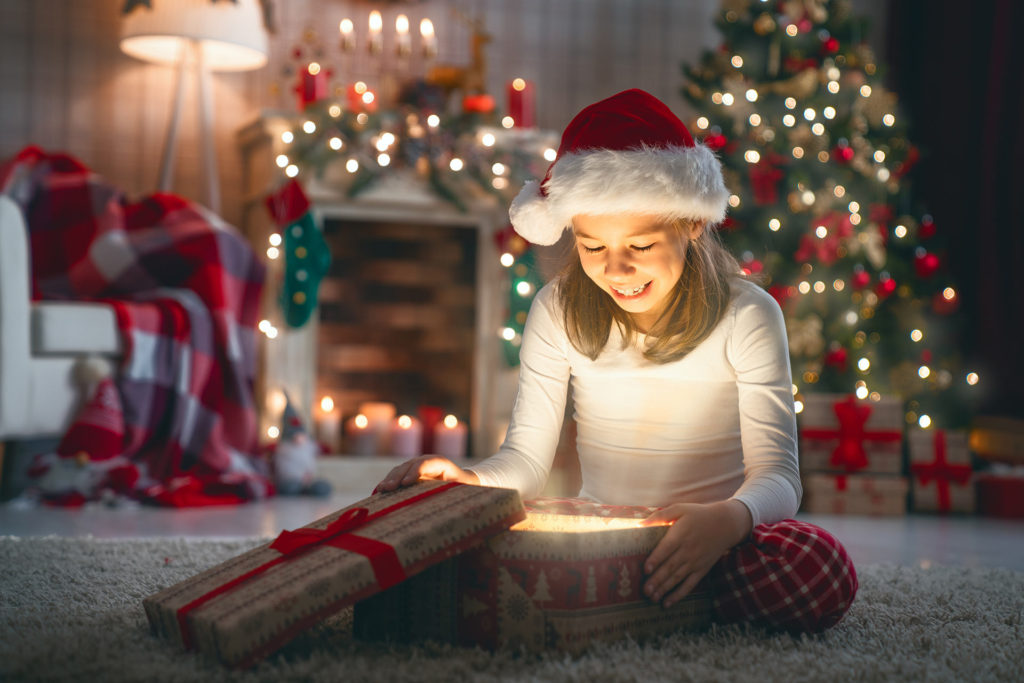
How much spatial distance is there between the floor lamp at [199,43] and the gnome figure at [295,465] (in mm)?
892

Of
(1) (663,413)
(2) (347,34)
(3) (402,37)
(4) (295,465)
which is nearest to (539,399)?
(1) (663,413)

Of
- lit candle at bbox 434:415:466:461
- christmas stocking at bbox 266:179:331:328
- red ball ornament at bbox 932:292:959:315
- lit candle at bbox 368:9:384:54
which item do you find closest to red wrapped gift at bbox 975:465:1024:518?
red ball ornament at bbox 932:292:959:315

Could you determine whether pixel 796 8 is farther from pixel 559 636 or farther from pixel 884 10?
pixel 559 636

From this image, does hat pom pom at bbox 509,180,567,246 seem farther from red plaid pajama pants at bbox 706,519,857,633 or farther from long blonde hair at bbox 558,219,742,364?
red plaid pajama pants at bbox 706,519,857,633

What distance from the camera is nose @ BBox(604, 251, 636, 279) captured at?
119 centimetres

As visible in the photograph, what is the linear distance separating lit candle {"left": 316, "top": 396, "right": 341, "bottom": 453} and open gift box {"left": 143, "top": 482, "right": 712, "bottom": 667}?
6.47 feet

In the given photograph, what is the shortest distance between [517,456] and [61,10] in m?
2.70

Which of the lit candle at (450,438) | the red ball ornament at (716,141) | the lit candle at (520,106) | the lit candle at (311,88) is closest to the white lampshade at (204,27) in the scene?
the lit candle at (311,88)

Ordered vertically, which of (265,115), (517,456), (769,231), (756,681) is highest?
(265,115)

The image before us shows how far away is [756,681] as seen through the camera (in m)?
0.96

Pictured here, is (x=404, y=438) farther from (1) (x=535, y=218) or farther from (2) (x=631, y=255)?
(2) (x=631, y=255)

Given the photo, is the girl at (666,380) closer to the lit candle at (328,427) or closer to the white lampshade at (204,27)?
the lit candle at (328,427)

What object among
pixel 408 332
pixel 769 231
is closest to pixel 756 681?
pixel 769 231

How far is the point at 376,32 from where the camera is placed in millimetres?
3475
